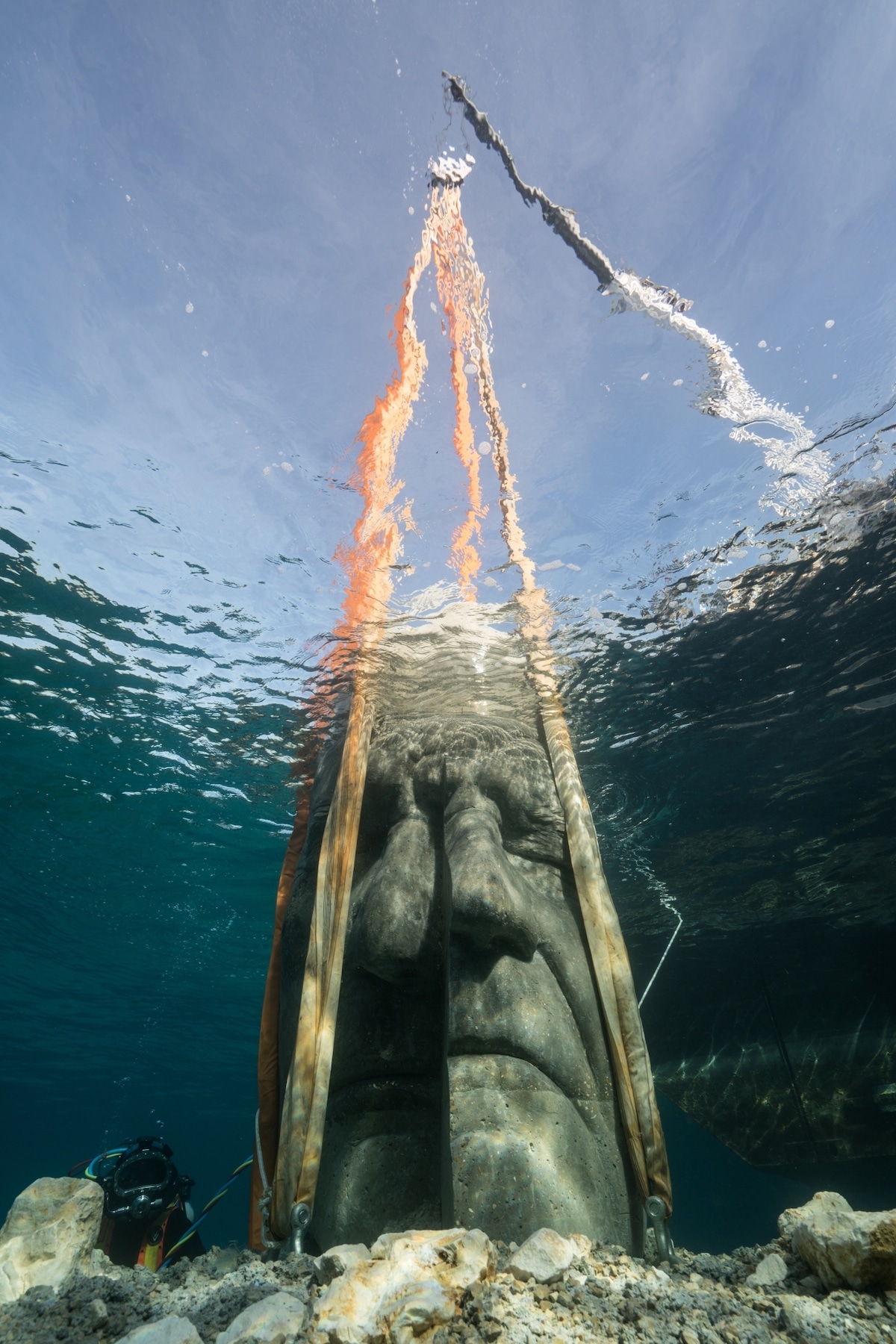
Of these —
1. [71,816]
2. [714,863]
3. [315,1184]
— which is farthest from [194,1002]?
[315,1184]

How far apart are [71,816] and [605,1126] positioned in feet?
53.0

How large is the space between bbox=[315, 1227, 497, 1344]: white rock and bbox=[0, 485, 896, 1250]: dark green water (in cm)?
442

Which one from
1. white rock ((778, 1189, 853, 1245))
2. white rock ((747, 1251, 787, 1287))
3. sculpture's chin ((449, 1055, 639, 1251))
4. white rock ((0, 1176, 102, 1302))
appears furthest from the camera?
sculpture's chin ((449, 1055, 639, 1251))

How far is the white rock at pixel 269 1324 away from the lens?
4.35 feet

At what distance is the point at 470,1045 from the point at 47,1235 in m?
1.87

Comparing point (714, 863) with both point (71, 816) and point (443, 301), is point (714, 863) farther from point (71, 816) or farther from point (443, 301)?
point (71, 816)

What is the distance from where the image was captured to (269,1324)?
4.50ft

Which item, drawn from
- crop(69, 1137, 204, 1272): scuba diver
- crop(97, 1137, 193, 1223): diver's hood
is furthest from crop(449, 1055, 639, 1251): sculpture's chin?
crop(97, 1137, 193, 1223): diver's hood

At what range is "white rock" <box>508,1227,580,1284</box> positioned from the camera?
1.67 meters

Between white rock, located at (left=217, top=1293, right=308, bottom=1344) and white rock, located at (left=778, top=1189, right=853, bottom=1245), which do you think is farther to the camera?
white rock, located at (left=778, top=1189, right=853, bottom=1245)

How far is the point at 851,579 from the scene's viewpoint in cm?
738

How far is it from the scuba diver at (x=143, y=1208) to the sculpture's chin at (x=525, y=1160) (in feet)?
16.6

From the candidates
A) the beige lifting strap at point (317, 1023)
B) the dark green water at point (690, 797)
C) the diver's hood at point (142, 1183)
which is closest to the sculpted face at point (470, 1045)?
the beige lifting strap at point (317, 1023)

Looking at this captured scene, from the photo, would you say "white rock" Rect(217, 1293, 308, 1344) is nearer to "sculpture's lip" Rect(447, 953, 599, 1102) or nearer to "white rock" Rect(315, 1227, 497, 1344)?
"white rock" Rect(315, 1227, 497, 1344)
